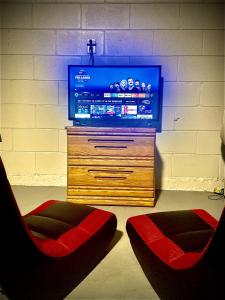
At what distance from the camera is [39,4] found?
135 inches

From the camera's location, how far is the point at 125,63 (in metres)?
3.50

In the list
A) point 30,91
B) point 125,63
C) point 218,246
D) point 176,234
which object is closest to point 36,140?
point 30,91

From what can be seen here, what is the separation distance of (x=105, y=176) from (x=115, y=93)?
2.81 feet

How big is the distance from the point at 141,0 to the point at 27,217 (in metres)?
2.54

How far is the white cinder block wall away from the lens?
341cm

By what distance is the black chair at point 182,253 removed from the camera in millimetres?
1211

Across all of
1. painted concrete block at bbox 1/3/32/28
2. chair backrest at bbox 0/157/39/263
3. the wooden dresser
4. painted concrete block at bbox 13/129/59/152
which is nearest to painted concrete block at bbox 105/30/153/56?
painted concrete block at bbox 1/3/32/28

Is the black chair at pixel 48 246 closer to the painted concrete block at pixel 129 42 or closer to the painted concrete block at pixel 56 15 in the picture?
the painted concrete block at pixel 129 42

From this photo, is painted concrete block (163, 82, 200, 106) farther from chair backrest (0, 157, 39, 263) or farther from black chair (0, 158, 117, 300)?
chair backrest (0, 157, 39, 263)

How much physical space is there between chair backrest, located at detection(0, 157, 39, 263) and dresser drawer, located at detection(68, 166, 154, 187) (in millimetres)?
1672

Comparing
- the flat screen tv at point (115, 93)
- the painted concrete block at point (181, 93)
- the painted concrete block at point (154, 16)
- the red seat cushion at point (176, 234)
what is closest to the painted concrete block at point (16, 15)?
the flat screen tv at point (115, 93)

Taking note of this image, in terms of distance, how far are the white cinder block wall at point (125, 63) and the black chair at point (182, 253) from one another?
5.33 ft

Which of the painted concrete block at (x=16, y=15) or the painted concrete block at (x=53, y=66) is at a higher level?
the painted concrete block at (x=16, y=15)

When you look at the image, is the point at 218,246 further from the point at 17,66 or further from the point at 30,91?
the point at 17,66
